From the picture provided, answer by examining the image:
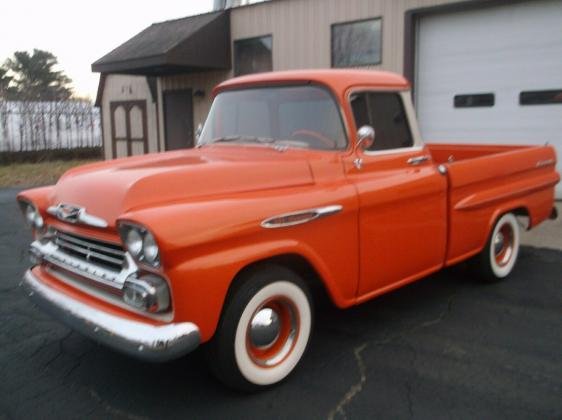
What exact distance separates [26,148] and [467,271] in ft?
55.0

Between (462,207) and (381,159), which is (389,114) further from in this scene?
(462,207)

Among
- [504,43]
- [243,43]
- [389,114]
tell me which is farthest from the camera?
[243,43]

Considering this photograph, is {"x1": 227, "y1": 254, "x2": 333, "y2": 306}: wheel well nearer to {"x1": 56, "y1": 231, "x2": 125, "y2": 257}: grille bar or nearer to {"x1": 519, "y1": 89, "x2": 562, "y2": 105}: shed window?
{"x1": 56, "y1": 231, "x2": 125, "y2": 257}: grille bar

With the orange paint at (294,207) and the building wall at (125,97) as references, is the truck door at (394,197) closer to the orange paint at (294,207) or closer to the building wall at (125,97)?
the orange paint at (294,207)

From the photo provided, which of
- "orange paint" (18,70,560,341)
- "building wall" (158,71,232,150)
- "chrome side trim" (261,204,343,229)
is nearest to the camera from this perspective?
"orange paint" (18,70,560,341)

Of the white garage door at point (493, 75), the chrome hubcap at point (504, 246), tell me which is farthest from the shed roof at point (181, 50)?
the chrome hubcap at point (504, 246)

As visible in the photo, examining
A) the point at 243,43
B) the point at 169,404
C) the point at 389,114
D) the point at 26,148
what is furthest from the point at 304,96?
the point at 26,148

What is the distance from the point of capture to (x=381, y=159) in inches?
145

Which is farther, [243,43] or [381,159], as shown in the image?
[243,43]

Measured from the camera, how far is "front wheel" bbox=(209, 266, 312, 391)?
2.79 m

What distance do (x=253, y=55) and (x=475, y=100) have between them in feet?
16.1

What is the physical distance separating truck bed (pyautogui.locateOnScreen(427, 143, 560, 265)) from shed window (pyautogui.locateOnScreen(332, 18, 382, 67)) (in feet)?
15.8

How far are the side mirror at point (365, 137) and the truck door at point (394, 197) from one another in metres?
0.04

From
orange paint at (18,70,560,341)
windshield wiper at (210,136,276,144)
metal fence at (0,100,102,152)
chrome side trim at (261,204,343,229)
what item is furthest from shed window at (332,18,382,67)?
metal fence at (0,100,102,152)
